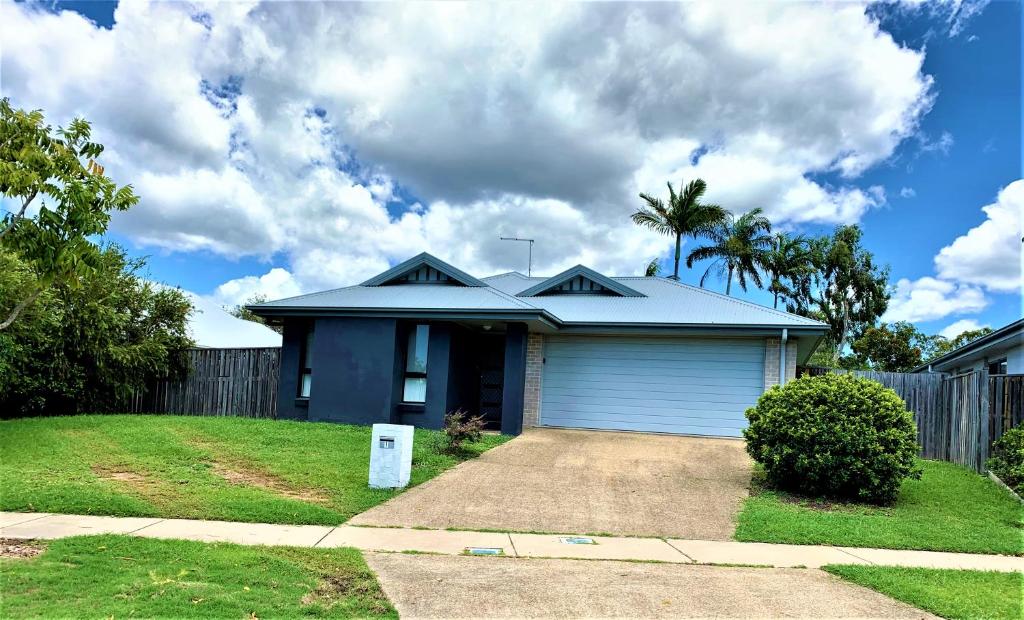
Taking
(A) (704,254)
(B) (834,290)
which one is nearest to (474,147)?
(A) (704,254)

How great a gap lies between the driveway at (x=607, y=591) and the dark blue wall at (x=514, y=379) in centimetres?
867

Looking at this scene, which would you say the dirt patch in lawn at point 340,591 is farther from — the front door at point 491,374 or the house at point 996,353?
the house at point 996,353

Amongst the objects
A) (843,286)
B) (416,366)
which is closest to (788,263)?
(843,286)

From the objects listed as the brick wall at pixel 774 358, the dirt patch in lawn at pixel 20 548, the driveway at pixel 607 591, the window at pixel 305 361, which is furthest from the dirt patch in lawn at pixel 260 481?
the brick wall at pixel 774 358

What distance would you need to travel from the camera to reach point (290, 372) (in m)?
16.3

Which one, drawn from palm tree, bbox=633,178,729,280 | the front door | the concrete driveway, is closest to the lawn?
the concrete driveway

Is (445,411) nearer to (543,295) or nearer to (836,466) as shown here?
(543,295)

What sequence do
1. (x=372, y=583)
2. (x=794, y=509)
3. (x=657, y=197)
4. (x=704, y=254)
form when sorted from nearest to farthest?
(x=372, y=583) → (x=794, y=509) → (x=657, y=197) → (x=704, y=254)

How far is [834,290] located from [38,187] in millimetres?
39314

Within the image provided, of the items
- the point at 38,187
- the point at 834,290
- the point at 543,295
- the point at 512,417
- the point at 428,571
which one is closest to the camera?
the point at 428,571

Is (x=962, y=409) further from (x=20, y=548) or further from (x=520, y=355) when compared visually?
(x=20, y=548)

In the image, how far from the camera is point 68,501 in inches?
304

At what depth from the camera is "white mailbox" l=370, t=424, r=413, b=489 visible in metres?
9.29

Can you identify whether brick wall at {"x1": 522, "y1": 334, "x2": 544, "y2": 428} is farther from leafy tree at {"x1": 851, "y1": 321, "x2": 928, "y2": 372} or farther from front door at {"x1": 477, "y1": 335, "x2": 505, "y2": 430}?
leafy tree at {"x1": 851, "y1": 321, "x2": 928, "y2": 372}
